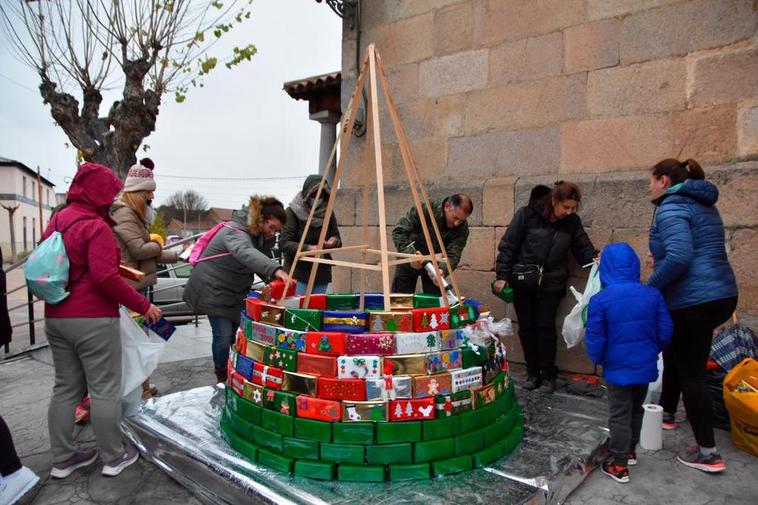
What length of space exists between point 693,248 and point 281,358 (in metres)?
2.36

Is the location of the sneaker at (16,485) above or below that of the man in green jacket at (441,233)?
below

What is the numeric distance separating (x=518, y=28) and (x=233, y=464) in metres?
4.19

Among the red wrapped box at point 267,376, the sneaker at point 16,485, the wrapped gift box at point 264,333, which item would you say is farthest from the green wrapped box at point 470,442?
the sneaker at point 16,485

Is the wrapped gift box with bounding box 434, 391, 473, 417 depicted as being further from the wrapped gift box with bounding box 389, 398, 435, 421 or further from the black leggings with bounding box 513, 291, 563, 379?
the black leggings with bounding box 513, 291, 563, 379

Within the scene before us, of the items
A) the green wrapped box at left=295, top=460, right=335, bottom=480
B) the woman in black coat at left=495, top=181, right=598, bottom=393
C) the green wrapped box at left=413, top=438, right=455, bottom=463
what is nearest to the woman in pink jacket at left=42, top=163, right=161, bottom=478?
the green wrapped box at left=295, top=460, right=335, bottom=480

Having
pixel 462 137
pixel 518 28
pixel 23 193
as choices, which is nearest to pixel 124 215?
pixel 462 137

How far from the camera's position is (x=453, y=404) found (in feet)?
8.62

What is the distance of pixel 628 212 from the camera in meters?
3.96

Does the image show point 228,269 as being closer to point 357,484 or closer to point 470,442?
point 357,484

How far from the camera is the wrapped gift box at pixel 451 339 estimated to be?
267 cm

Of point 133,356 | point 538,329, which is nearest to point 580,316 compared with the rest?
point 538,329

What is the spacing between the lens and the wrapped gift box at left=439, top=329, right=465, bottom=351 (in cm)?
267

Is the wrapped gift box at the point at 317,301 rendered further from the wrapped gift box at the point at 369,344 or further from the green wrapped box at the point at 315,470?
the green wrapped box at the point at 315,470

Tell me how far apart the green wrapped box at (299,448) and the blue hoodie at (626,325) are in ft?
5.10
